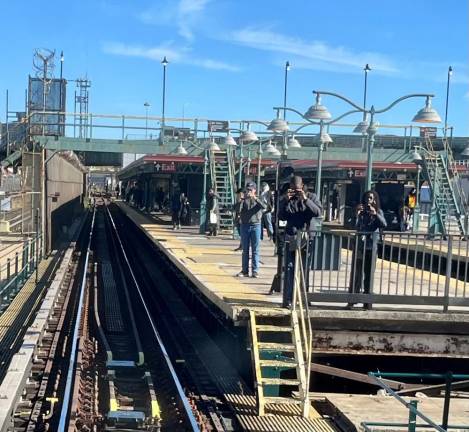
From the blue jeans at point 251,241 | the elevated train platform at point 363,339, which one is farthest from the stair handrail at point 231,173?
the elevated train platform at point 363,339

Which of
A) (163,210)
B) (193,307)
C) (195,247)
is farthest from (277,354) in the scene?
(163,210)

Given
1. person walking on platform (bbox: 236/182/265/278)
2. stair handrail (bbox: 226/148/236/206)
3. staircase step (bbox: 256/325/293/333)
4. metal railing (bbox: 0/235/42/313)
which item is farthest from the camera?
stair handrail (bbox: 226/148/236/206)

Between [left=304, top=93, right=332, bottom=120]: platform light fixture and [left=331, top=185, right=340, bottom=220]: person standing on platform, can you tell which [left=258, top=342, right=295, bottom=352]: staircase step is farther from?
[left=331, top=185, right=340, bottom=220]: person standing on platform

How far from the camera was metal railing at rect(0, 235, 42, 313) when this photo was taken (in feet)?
44.9

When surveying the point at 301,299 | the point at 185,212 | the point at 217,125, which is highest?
the point at 217,125

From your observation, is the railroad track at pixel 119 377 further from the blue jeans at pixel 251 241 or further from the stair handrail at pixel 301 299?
the blue jeans at pixel 251 241

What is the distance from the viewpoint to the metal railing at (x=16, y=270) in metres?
13.7

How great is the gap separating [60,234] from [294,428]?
2474cm

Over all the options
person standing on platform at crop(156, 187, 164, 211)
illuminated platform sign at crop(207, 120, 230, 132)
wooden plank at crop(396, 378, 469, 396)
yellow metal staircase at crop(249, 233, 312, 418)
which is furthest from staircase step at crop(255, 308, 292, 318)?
person standing on platform at crop(156, 187, 164, 211)

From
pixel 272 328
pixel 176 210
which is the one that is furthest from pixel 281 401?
pixel 176 210

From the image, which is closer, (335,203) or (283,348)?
(283,348)

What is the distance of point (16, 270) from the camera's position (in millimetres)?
14695

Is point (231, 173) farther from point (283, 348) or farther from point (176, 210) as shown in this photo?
point (283, 348)

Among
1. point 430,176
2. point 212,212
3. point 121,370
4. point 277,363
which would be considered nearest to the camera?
point 277,363
